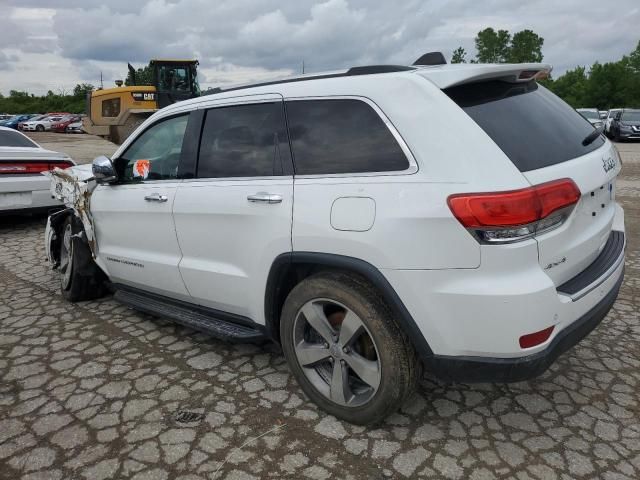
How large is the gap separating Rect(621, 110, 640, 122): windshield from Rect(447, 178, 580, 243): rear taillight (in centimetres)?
2387

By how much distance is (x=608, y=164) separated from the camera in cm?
278

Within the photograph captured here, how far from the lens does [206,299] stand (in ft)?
11.2

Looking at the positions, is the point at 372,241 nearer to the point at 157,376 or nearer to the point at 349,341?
the point at 349,341

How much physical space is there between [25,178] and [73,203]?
3242 millimetres

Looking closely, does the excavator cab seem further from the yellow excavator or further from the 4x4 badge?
the 4x4 badge

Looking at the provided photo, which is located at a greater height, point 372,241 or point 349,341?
point 372,241

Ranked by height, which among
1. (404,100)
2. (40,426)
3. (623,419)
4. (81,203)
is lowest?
(40,426)

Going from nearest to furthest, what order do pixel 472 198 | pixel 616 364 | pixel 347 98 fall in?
pixel 472 198, pixel 347 98, pixel 616 364

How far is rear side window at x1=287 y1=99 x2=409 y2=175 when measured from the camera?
97.7 inches

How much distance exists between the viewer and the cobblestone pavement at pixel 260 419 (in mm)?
2484

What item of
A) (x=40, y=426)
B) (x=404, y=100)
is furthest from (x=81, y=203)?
(x=404, y=100)

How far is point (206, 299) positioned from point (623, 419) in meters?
2.48

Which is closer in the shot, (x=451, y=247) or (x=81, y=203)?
(x=451, y=247)

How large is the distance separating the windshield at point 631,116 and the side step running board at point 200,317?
23.8m
